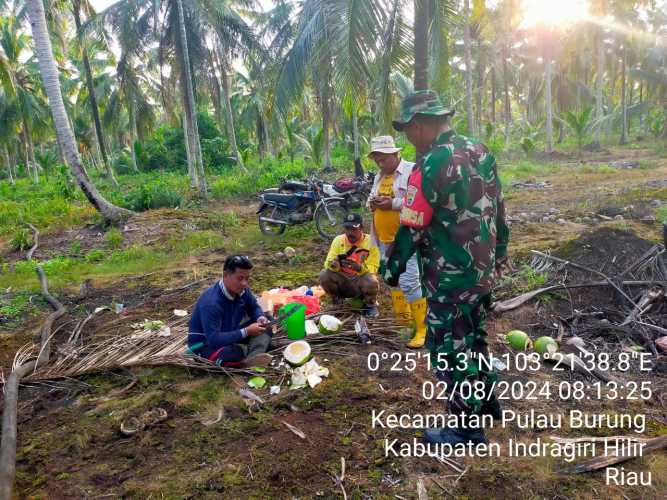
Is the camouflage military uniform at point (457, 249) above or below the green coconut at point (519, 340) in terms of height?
above

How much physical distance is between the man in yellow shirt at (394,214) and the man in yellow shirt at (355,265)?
1.00 ft

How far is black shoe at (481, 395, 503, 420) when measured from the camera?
8.35 ft

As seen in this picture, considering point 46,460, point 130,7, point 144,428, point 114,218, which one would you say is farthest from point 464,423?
point 130,7

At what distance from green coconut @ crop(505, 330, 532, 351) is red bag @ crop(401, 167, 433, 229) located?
6.54ft

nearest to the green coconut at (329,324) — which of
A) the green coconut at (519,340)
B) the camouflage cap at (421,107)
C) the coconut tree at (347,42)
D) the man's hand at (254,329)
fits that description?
the man's hand at (254,329)

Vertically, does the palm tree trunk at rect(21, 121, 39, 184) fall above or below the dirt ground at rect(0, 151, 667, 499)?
above

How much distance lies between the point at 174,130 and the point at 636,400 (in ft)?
77.3

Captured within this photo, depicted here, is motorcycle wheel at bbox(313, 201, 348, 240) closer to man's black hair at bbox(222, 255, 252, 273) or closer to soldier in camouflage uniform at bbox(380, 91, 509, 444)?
man's black hair at bbox(222, 255, 252, 273)

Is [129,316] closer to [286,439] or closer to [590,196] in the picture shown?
[286,439]

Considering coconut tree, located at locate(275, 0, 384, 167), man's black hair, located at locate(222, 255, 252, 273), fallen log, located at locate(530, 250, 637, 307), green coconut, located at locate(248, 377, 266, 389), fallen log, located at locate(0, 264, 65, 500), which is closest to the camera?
fallen log, located at locate(0, 264, 65, 500)

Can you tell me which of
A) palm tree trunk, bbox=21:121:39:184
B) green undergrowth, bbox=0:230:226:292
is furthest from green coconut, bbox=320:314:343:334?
palm tree trunk, bbox=21:121:39:184

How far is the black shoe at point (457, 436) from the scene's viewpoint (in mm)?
2486

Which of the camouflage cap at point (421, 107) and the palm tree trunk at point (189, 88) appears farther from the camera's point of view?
the palm tree trunk at point (189, 88)

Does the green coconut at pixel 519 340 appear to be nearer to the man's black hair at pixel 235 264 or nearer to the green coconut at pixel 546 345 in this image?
the green coconut at pixel 546 345
